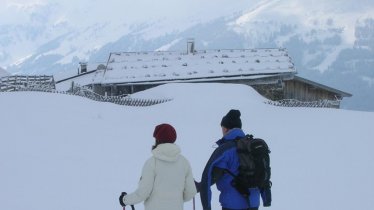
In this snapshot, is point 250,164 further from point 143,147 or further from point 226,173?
point 143,147

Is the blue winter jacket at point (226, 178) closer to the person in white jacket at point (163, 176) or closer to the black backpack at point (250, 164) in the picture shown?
the black backpack at point (250, 164)

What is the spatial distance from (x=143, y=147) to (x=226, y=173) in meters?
7.33

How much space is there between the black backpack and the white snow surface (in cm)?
319

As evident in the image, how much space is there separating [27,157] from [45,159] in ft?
1.08

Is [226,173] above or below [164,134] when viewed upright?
below

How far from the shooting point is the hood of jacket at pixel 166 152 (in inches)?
209

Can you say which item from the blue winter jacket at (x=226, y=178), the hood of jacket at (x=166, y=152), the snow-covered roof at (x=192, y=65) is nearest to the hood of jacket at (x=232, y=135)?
the blue winter jacket at (x=226, y=178)

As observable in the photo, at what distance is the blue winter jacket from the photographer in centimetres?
566

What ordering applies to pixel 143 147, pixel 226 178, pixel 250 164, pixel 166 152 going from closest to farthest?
1. pixel 166 152
2. pixel 250 164
3. pixel 226 178
4. pixel 143 147

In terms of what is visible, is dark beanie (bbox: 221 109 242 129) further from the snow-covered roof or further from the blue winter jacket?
the snow-covered roof

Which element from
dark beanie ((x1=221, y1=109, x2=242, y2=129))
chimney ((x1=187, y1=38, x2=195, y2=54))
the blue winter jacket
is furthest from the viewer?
chimney ((x1=187, y1=38, x2=195, y2=54))

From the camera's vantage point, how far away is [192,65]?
96.5ft

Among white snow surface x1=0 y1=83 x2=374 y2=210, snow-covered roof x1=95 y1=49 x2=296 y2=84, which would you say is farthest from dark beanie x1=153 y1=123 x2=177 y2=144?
snow-covered roof x1=95 y1=49 x2=296 y2=84

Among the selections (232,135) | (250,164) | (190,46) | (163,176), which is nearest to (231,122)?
(232,135)
